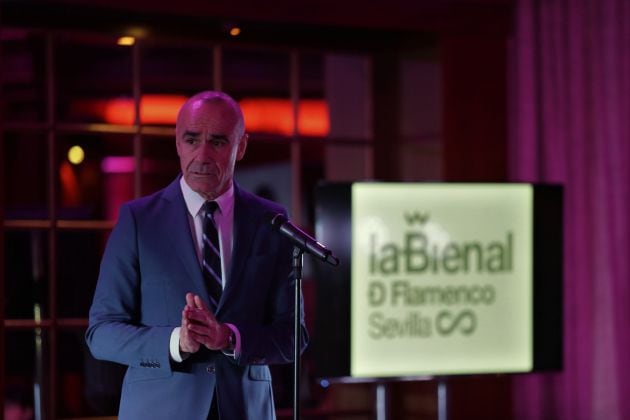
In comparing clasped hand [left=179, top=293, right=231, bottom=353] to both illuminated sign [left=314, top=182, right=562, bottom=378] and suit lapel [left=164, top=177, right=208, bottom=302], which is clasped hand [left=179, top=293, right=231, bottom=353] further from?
illuminated sign [left=314, top=182, right=562, bottom=378]

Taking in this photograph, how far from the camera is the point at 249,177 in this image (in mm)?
4426

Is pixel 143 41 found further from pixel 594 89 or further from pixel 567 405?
pixel 567 405

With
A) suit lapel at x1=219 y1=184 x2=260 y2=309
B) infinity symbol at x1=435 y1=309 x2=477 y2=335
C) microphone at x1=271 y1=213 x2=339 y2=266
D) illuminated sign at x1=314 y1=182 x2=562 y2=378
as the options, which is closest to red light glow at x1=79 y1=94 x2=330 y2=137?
illuminated sign at x1=314 y1=182 x2=562 y2=378

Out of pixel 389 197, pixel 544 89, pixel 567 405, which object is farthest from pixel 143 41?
pixel 567 405

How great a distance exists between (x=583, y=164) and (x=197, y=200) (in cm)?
300

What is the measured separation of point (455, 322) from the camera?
414cm

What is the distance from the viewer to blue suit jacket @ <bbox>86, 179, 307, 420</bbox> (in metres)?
2.08

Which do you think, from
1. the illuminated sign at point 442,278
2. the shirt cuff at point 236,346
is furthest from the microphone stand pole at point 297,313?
the illuminated sign at point 442,278

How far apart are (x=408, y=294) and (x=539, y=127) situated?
1228 millimetres

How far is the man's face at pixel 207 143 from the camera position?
2.09 metres

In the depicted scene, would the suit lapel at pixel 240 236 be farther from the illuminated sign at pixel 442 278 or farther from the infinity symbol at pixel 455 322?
the infinity symbol at pixel 455 322

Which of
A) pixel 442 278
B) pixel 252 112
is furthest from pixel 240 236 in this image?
Result: pixel 252 112

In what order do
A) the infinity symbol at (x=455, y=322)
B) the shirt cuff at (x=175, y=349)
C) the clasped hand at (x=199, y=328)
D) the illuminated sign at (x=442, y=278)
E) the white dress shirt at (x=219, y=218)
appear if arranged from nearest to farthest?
the clasped hand at (x=199, y=328), the shirt cuff at (x=175, y=349), the white dress shirt at (x=219, y=218), the illuminated sign at (x=442, y=278), the infinity symbol at (x=455, y=322)

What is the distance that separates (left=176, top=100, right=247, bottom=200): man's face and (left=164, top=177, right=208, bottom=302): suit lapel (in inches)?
2.6
